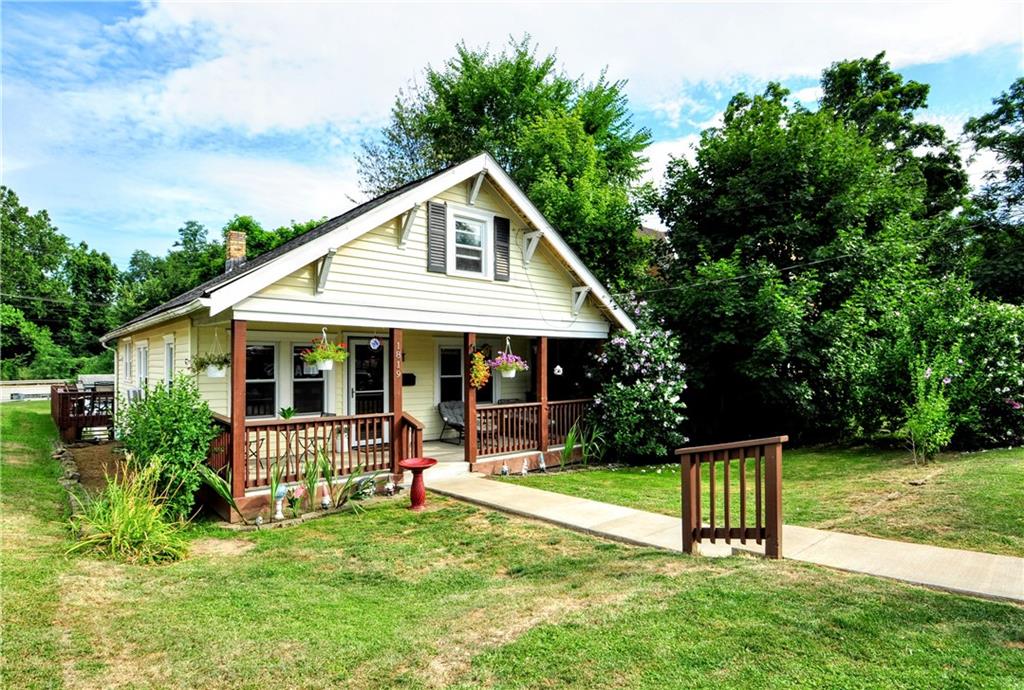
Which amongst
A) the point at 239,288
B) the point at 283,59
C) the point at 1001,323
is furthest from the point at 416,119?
the point at 1001,323

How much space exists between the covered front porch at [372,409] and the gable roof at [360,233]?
535mm

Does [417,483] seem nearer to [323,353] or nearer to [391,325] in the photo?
[323,353]

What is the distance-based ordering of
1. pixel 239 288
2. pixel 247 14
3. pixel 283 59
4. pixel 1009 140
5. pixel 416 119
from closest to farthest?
pixel 239 288, pixel 247 14, pixel 283 59, pixel 1009 140, pixel 416 119

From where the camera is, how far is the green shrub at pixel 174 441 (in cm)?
727

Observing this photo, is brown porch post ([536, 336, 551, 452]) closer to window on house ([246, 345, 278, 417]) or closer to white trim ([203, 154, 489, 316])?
white trim ([203, 154, 489, 316])

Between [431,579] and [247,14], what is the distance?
366 inches

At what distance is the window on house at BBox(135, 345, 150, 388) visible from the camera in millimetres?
12977

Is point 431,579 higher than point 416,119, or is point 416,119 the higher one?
point 416,119

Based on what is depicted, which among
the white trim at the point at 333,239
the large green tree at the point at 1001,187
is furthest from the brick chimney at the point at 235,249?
the large green tree at the point at 1001,187

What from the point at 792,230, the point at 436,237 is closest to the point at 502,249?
the point at 436,237

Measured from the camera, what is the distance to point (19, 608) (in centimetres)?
438

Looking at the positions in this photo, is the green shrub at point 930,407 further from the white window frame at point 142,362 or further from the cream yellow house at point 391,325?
the white window frame at point 142,362

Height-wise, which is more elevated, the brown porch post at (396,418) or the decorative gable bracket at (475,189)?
the decorative gable bracket at (475,189)

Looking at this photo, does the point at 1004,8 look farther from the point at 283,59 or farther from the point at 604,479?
the point at 283,59
